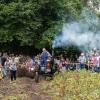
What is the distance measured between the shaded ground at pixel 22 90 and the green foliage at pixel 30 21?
539 centimetres

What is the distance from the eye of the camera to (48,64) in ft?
79.4

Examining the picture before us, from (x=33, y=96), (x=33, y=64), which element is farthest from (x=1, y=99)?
(x=33, y=64)

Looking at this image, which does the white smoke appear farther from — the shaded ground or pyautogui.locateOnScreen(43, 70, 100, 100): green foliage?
the shaded ground

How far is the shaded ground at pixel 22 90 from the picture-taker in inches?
707

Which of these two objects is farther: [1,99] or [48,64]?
[48,64]

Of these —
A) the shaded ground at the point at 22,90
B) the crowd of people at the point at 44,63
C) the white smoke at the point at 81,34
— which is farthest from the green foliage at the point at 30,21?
the shaded ground at the point at 22,90

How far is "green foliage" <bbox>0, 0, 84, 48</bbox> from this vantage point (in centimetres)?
2916

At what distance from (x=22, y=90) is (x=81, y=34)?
10.7 metres

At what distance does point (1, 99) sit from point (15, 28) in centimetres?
1288

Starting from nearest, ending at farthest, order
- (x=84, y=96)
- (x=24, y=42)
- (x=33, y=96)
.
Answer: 1. (x=84, y=96)
2. (x=33, y=96)
3. (x=24, y=42)

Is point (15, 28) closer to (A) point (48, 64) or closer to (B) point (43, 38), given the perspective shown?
(B) point (43, 38)

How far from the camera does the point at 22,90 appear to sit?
65.3 ft

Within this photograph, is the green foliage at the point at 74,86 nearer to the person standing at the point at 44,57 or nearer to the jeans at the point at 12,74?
the person standing at the point at 44,57

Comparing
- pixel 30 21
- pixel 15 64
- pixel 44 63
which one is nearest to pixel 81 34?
pixel 30 21
